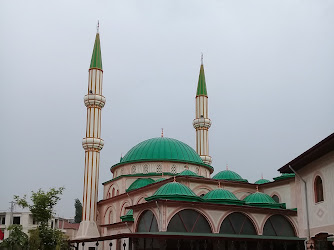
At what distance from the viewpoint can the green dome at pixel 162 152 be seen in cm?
2948

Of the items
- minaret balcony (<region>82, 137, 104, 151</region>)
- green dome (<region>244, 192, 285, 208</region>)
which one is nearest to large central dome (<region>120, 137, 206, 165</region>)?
minaret balcony (<region>82, 137, 104, 151</region>)

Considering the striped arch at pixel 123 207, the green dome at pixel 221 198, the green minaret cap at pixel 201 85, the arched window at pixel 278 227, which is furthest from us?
the green minaret cap at pixel 201 85

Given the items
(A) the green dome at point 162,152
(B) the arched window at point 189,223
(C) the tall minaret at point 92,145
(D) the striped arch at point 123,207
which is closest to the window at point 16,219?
(C) the tall minaret at point 92,145

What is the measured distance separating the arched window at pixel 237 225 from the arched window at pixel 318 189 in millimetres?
8187

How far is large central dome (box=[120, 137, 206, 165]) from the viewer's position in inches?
1161

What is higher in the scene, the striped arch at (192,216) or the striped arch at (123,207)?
the striped arch at (123,207)

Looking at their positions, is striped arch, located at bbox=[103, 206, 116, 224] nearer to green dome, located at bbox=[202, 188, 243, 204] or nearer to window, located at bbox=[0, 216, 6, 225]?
green dome, located at bbox=[202, 188, 243, 204]

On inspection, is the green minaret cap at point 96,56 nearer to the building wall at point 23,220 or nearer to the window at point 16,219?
the building wall at point 23,220

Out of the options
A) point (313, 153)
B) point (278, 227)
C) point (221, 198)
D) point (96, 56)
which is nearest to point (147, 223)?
point (221, 198)

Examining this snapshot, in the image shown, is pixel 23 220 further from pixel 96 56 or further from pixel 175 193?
pixel 175 193

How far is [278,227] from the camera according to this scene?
882 inches

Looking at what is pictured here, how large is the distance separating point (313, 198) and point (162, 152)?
55.9ft

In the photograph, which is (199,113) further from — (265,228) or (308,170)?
(308,170)

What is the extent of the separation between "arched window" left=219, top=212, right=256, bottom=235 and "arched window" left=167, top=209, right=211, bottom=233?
39.9 inches
